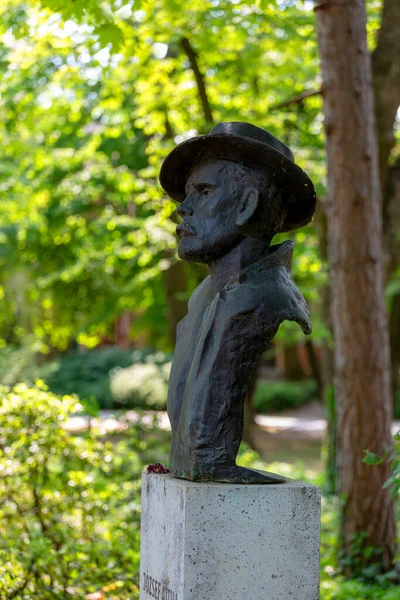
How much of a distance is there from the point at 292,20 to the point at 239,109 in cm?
181

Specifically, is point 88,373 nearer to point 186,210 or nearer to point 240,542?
point 186,210

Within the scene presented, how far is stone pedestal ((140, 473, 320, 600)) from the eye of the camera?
3814 millimetres

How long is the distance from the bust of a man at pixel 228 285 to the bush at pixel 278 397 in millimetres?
24486

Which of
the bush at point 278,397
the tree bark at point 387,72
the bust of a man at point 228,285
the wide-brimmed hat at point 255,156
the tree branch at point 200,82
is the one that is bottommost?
the bust of a man at point 228,285

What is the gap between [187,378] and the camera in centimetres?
434

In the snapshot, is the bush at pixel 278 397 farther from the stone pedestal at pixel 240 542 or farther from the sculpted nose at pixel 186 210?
the stone pedestal at pixel 240 542

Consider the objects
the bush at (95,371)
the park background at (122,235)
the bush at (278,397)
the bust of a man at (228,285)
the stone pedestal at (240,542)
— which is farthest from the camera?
the bush at (278,397)

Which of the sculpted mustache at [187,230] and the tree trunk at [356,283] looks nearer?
the sculpted mustache at [187,230]

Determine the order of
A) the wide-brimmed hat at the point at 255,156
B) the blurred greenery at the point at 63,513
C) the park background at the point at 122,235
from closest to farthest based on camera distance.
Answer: the wide-brimmed hat at the point at 255,156 → the blurred greenery at the point at 63,513 → the park background at the point at 122,235

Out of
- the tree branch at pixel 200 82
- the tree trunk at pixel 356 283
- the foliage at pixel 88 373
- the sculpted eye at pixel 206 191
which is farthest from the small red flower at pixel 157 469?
the foliage at pixel 88 373

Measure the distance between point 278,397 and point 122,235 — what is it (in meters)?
15.0

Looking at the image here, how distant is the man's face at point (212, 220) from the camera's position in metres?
4.24

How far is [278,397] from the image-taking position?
29.6 metres

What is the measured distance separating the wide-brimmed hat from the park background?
1.73 metres
